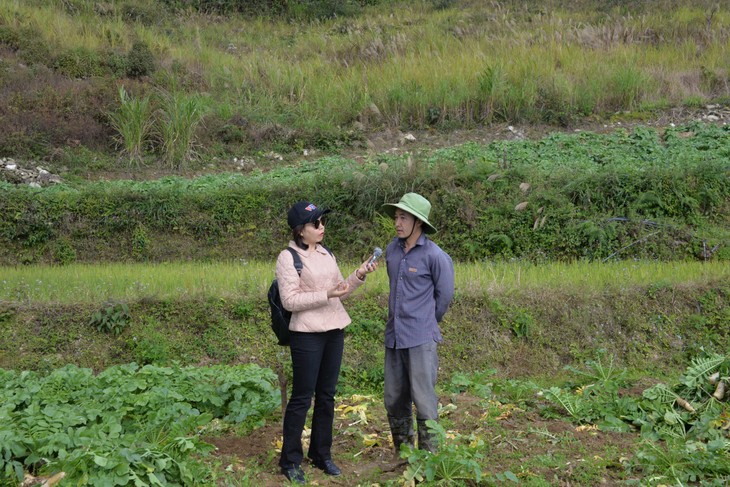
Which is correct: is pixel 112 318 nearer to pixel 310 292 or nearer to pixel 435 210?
pixel 310 292

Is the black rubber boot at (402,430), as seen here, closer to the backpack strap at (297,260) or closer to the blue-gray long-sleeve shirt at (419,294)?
the blue-gray long-sleeve shirt at (419,294)

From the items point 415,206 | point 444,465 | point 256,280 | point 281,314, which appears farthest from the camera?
point 256,280

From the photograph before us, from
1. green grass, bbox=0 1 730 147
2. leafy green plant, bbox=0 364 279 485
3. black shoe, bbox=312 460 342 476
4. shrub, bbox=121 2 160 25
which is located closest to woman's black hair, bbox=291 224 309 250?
leafy green plant, bbox=0 364 279 485

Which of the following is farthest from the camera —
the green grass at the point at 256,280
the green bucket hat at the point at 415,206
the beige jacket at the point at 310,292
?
the green grass at the point at 256,280

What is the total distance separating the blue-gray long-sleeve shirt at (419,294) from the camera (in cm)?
586

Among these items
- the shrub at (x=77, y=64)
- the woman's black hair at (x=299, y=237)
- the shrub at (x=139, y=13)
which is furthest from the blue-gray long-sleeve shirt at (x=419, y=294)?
the shrub at (x=139, y=13)

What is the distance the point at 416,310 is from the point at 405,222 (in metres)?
0.63

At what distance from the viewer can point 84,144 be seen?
1612cm

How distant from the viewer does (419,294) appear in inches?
232

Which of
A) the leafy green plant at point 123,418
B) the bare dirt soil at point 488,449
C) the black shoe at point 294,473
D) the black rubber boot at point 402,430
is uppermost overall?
the leafy green plant at point 123,418

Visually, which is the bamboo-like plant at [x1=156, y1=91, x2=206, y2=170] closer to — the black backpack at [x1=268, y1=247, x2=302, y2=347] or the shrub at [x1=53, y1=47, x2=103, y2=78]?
the shrub at [x1=53, y1=47, x2=103, y2=78]

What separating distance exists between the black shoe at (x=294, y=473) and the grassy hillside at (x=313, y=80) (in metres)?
10.7

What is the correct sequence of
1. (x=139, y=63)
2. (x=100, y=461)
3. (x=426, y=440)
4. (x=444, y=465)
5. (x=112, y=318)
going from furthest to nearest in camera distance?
(x=139, y=63) → (x=112, y=318) → (x=426, y=440) → (x=444, y=465) → (x=100, y=461)

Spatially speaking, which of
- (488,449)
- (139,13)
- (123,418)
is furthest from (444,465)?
(139,13)
